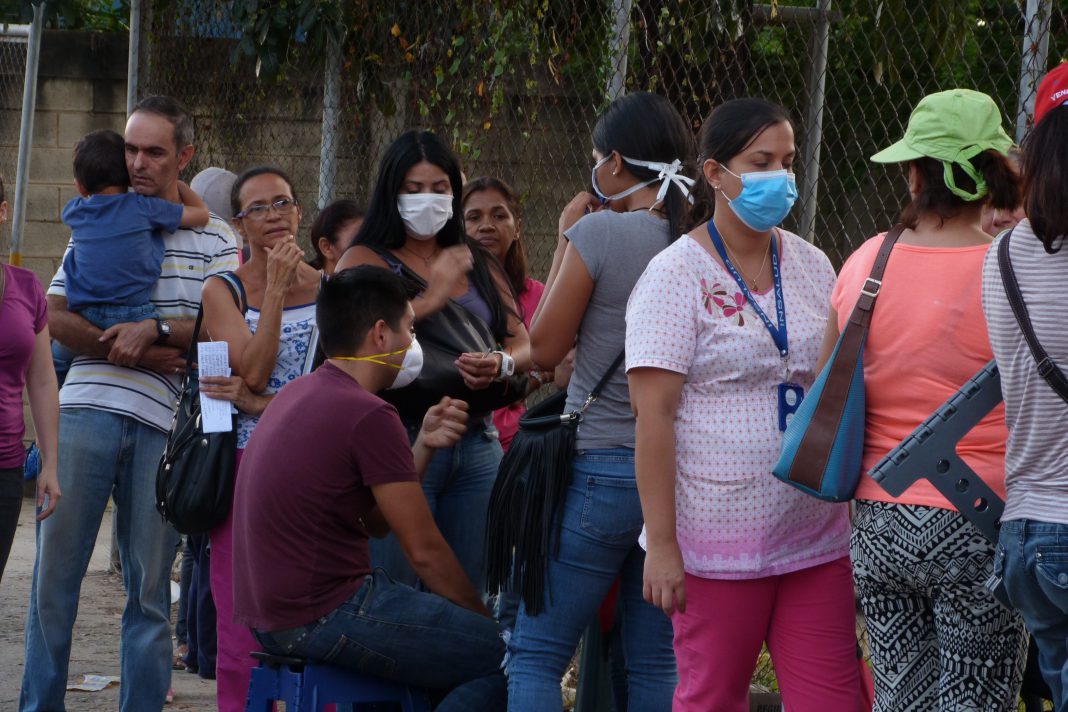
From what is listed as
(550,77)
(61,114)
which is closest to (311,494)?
(550,77)

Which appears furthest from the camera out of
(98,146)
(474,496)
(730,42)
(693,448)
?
(730,42)

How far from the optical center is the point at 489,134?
6.46m

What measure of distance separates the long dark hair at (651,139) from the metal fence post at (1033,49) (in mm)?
945

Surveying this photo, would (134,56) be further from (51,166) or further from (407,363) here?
(407,363)

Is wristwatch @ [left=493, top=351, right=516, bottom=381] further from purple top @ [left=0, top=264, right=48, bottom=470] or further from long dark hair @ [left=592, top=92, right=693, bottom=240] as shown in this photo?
purple top @ [left=0, top=264, right=48, bottom=470]

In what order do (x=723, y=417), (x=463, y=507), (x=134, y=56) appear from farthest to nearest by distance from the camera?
1. (x=134, y=56)
2. (x=463, y=507)
3. (x=723, y=417)

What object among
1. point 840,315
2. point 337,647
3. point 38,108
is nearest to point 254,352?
point 337,647

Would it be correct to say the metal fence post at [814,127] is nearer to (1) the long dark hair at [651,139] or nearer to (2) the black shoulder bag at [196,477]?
(1) the long dark hair at [651,139]

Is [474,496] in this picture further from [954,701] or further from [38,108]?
[38,108]

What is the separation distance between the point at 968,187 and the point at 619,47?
198cm

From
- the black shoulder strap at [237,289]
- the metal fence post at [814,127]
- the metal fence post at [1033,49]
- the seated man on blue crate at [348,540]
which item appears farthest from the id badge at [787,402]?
the black shoulder strap at [237,289]

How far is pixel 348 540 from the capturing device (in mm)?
3588

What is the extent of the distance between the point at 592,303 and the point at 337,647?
1.09m

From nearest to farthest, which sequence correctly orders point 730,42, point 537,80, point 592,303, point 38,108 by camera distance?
point 592,303 < point 730,42 < point 537,80 < point 38,108
